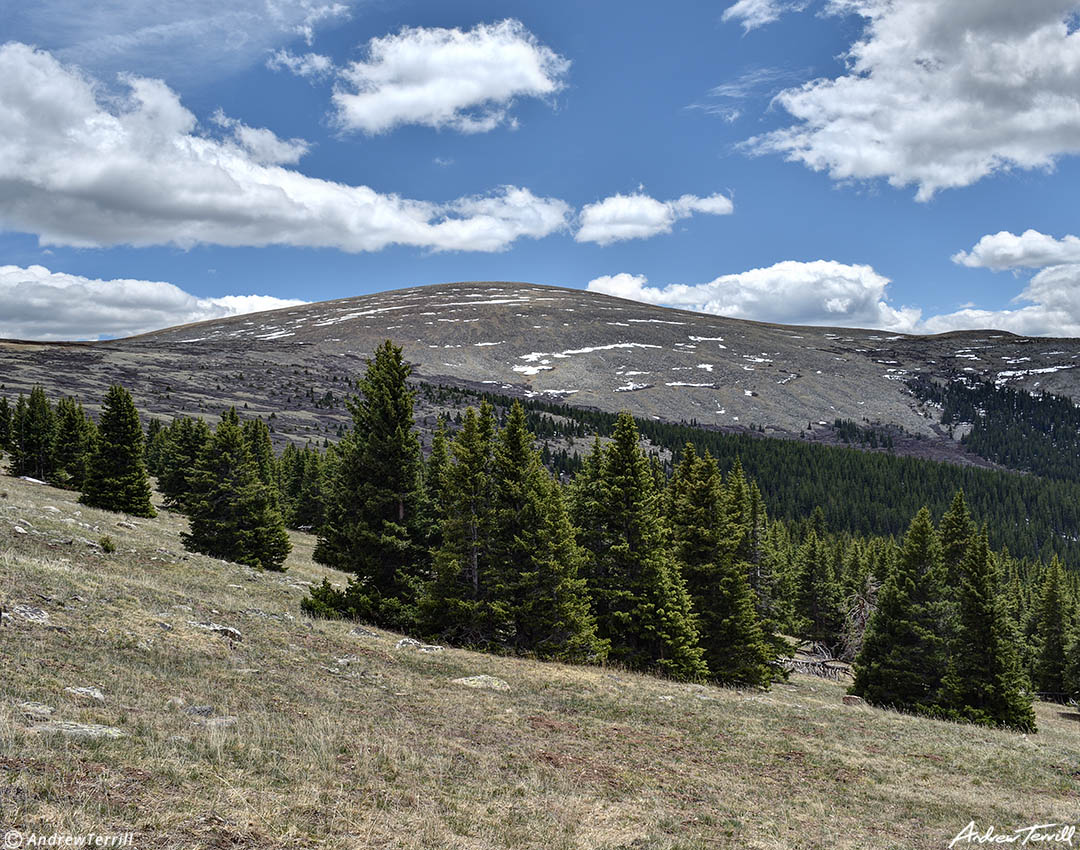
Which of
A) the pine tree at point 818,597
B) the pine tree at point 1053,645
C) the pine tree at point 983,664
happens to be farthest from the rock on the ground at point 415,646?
the pine tree at point 1053,645

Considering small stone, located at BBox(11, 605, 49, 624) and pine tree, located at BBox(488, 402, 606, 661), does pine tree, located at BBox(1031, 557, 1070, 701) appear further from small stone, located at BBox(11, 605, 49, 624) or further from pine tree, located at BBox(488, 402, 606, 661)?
small stone, located at BBox(11, 605, 49, 624)

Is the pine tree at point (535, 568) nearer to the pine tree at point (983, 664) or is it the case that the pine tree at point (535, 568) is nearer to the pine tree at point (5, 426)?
the pine tree at point (983, 664)

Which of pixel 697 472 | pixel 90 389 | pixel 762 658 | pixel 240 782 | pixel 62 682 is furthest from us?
pixel 90 389

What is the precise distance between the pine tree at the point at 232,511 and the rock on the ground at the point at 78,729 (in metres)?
28.2


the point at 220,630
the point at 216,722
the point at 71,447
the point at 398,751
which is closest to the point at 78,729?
the point at 216,722

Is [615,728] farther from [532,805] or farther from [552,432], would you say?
[552,432]

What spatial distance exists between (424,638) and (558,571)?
5557 mm

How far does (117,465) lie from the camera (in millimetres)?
40938

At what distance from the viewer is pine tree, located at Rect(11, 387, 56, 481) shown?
A: 5719 centimetres

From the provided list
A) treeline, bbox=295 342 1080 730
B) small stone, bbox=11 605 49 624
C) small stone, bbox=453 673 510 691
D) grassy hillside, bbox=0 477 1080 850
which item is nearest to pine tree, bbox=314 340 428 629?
treeline, bbox=295 342 1080 730

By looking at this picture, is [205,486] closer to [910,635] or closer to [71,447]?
[71,447]

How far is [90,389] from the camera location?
138 m

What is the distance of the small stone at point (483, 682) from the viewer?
16391 millimetres

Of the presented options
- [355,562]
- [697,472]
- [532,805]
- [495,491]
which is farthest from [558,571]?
[532,805]
